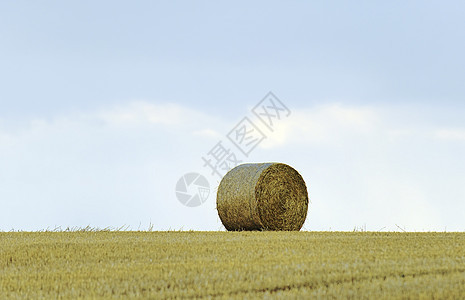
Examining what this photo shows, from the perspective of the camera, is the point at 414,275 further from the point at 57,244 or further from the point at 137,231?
the point at 137,231

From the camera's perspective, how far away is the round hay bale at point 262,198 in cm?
1308

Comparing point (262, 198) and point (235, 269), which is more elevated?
point (262, 198)

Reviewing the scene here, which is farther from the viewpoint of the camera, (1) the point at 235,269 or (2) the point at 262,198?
(2) the point at 262,198

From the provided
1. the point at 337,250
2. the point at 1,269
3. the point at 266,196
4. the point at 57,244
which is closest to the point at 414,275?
the point at 337,250

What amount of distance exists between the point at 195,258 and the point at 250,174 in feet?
20.8

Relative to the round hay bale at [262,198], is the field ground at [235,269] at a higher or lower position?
lower

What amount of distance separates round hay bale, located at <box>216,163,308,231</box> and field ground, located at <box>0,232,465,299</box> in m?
4.24

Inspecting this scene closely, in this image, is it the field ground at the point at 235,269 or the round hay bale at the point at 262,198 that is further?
the round hay bale at the point at 262,198

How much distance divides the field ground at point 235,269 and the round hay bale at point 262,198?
4236 millimetres

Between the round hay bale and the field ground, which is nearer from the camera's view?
the field ground

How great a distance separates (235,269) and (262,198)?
706 cm

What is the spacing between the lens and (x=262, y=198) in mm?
13078

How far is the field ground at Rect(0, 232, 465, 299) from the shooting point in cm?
507

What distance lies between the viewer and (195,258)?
7.12m
